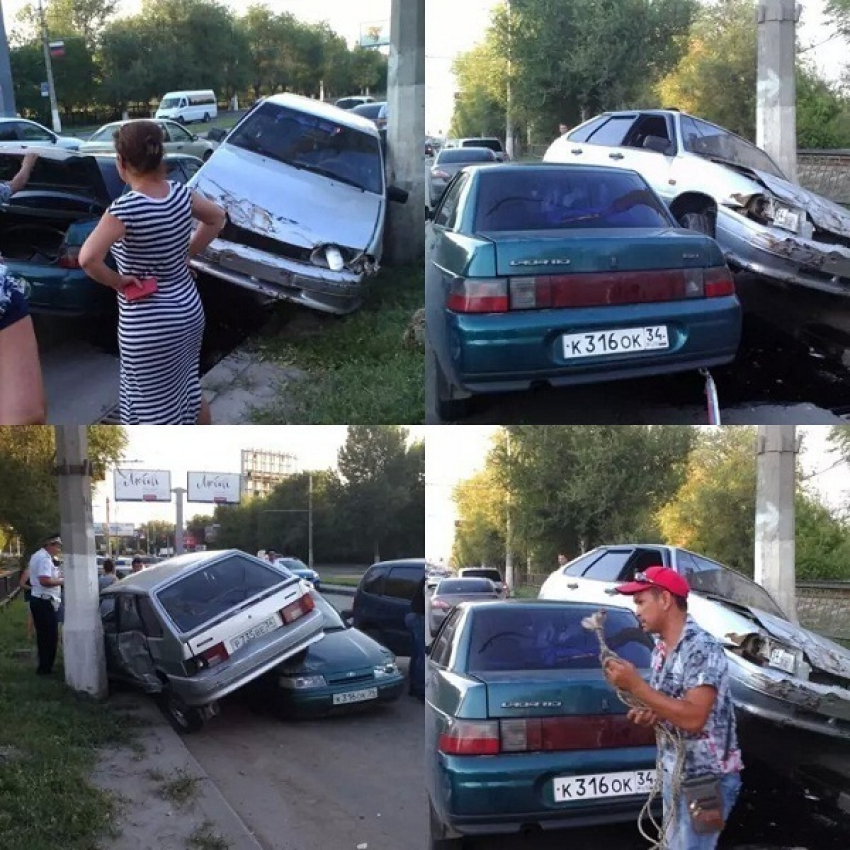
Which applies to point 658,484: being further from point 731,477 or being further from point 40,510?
Answer: point 40,510

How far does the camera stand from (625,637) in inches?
132

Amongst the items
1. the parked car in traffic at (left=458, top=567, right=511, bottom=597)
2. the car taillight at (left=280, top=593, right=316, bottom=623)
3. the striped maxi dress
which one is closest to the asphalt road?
the parked car in traffic at (left=458, top=567, right=511, bottom=597)

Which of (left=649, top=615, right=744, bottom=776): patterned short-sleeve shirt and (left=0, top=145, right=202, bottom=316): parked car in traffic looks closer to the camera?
(left=649, top=615, right=744, bottom=776): patterned short-sleeve shirt

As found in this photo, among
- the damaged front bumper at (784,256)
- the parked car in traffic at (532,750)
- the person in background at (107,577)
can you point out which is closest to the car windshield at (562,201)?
the damaged front bumper at (784,256)

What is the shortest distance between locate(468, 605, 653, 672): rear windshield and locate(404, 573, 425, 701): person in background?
394 millimetres

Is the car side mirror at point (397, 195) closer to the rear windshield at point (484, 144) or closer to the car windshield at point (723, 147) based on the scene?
the rear windshield at point (484, 144)

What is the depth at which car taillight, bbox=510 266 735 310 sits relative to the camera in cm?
327

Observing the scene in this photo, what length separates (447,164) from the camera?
4.22 meters

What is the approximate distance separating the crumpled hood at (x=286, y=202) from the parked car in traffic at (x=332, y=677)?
153cm

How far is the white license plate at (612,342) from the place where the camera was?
3.29 m

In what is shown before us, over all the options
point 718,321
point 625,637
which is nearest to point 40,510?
point 625,637

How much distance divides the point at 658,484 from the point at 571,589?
0.63m

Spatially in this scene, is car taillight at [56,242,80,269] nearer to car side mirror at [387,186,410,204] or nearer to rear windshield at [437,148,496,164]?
car side mirror at [387,186,410,204]

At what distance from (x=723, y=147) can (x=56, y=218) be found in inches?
105
